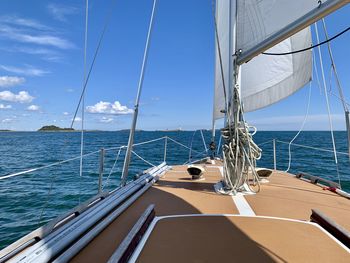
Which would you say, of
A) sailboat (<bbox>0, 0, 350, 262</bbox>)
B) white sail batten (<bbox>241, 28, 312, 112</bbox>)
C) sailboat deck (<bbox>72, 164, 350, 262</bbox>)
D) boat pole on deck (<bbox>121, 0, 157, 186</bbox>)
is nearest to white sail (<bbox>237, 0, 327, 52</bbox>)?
sailboat (<bbox>0, 0, 350, 262</bbox>)

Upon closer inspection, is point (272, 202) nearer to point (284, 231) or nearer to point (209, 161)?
point (284, 231)

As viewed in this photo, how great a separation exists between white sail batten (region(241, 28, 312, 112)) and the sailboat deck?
2.59 m

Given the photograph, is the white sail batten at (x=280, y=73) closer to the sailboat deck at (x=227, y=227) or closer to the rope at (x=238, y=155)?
the rope at (x=238, y=155)

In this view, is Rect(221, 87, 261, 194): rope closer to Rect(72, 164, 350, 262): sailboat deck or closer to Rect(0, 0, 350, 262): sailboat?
Rect(0, 0, 350, 262): sailboat

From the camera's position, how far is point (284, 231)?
257 centimetres

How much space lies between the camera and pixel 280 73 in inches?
243

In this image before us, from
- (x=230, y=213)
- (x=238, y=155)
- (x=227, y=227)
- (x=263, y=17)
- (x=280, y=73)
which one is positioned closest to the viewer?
(x=227, y=227)

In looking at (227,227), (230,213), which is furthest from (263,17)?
(227,227)

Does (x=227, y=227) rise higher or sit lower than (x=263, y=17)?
lower

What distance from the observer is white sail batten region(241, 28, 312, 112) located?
6141 mm

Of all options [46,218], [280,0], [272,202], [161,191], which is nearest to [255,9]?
[280,0]

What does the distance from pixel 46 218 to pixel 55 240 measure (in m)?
4.64

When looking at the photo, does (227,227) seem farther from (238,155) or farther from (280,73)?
(280,73)

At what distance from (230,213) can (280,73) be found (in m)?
4.13
